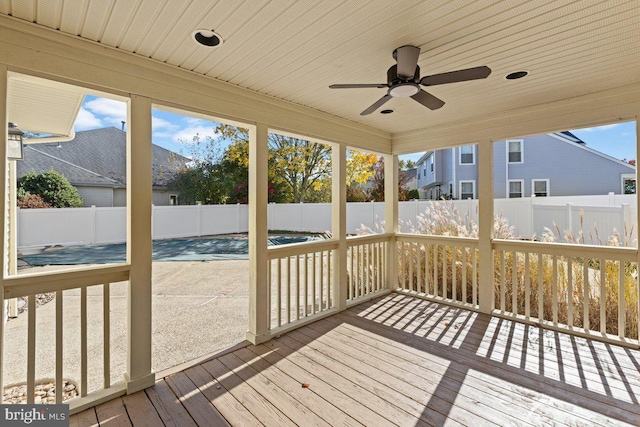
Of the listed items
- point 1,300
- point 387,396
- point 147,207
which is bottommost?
point 387,396

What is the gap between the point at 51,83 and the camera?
1.97 meters

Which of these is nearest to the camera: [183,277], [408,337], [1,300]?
[1,300]

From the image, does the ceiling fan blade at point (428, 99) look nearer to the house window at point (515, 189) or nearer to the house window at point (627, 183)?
the house window at point (515, 189)

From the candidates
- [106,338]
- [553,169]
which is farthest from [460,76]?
[553,169]

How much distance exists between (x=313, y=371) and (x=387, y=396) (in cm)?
63

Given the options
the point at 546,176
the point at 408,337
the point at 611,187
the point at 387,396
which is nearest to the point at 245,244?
the point at 408,337

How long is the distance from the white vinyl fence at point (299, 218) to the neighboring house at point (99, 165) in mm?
2503

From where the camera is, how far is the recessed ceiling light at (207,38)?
1905 millimetres

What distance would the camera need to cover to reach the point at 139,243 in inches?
89.8

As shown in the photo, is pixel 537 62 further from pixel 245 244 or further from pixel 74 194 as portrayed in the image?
pixel 74 194

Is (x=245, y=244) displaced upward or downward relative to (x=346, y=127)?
downward

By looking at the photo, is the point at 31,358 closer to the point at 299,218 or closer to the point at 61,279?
the point at 61,279

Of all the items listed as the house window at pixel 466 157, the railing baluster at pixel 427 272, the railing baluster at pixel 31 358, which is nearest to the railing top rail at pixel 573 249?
the railing baluster at pixel 427 272

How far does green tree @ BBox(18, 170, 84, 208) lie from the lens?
986 cm
